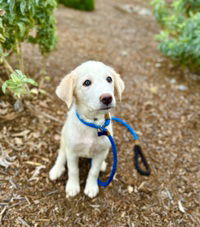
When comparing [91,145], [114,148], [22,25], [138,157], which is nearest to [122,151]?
[138,157]

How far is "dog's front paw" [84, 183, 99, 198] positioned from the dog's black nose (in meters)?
1.28

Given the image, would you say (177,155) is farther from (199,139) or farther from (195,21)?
(195,21)

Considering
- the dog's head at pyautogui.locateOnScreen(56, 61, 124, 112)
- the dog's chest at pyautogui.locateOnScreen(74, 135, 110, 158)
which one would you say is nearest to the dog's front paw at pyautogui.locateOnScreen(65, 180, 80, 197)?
the dog's chest at pyautogui.locateOnScreen(74, 135, 110, 158)

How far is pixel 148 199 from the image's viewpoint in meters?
2.84

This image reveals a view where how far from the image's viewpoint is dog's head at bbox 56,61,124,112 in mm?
2004

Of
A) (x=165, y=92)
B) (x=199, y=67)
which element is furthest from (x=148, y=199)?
(x=199, y=67)

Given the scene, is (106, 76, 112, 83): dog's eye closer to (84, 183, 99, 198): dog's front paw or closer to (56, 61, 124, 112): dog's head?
(56, 61, 124, 112): dog's head

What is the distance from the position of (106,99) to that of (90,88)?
243 mm

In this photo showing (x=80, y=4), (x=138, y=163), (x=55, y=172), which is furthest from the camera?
(x=80, y=4)

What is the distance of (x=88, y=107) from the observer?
83.6 inches

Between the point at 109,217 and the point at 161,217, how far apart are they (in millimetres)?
657

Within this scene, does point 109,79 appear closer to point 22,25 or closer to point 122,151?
point 22,25

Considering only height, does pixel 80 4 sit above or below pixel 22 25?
below

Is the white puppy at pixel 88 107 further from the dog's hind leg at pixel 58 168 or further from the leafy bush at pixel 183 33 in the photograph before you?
the leafy bush at pixel 183 33
